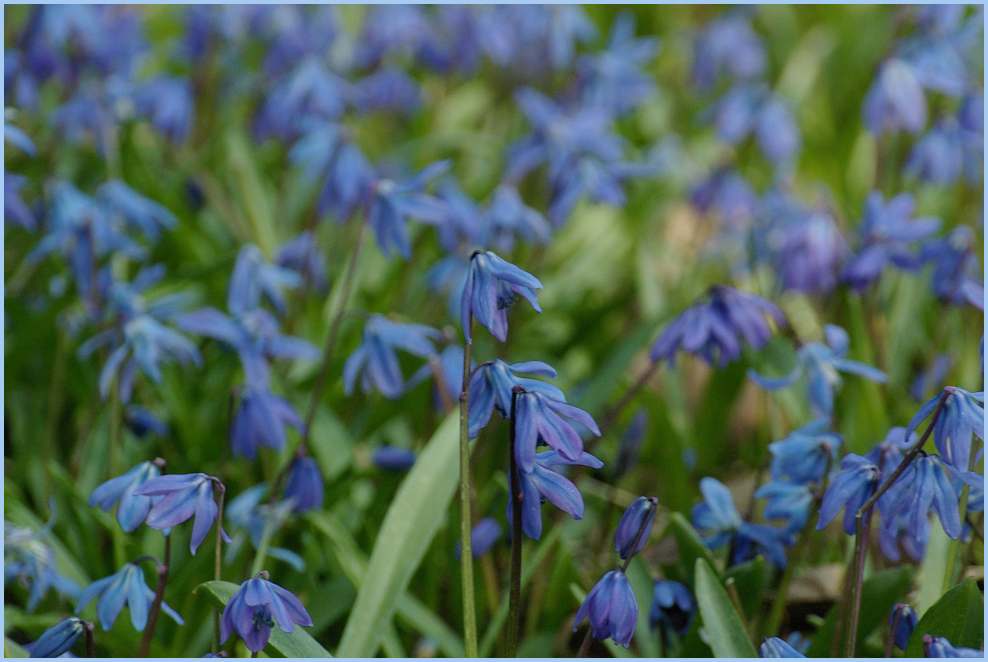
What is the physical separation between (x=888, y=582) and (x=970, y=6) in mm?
3629

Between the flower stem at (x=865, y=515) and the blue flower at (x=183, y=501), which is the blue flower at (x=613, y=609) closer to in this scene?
the flower stem at (x=865, y=515)

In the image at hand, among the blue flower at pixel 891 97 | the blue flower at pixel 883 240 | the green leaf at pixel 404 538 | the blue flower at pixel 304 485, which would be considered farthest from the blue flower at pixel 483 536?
the blue flower at pixel 891 97

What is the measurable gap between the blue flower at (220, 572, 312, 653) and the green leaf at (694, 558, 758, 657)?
23.0 inches

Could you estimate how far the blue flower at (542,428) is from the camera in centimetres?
149

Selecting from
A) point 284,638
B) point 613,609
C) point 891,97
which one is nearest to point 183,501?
point 284,638

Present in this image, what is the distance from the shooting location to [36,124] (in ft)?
11.4

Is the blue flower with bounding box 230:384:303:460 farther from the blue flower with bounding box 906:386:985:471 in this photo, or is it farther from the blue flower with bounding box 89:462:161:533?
the blue flower with bounding box 906:386:985:471

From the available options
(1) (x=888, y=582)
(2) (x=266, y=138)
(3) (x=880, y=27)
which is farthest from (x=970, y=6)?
(1) (x=888, y=582)

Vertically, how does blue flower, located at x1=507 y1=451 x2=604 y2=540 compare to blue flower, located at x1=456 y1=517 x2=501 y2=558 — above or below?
above

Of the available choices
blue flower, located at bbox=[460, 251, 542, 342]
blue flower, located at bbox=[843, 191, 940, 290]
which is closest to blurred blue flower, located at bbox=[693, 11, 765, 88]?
blue flower, located at bbox=[843, 191, 940, 290]

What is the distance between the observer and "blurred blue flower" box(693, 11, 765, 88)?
14.1 ft

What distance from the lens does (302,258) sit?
2.86 metres

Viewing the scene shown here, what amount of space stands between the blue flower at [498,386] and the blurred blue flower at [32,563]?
0.79m

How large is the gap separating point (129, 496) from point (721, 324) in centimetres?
101
